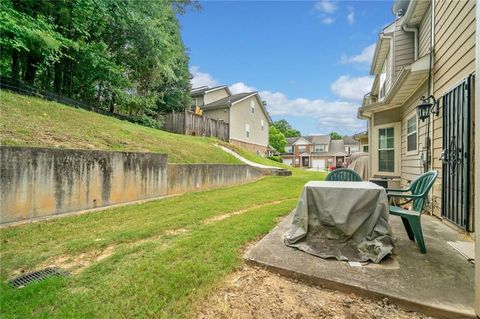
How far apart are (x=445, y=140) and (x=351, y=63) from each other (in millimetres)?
6828

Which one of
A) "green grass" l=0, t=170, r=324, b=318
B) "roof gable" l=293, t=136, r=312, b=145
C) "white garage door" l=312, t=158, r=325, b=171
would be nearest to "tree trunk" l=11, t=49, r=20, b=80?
"green grass" l=0, t=170, r=324, b=318

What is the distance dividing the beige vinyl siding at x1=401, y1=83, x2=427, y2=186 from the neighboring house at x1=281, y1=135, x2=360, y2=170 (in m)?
34.8

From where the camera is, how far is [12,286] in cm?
206

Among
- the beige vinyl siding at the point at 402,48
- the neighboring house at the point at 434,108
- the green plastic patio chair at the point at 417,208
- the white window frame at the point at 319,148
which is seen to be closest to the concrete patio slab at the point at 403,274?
the green plastic patio chair at the point at 417,208

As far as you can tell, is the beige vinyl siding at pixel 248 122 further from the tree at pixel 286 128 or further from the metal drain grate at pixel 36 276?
the tree at pixel 286 128

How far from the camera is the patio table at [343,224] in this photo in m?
2.58

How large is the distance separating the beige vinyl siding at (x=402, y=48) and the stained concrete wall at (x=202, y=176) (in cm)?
620

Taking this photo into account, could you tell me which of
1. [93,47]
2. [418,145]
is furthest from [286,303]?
[93,47]

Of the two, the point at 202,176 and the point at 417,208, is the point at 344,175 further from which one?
the point at 202,176

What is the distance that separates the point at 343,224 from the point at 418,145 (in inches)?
151

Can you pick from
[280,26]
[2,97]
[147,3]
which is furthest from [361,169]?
[147,3]

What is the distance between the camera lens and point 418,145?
515 cm

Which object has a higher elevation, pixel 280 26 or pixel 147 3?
pixel 147 3

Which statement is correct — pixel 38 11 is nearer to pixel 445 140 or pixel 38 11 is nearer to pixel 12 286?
pixel 12 286
